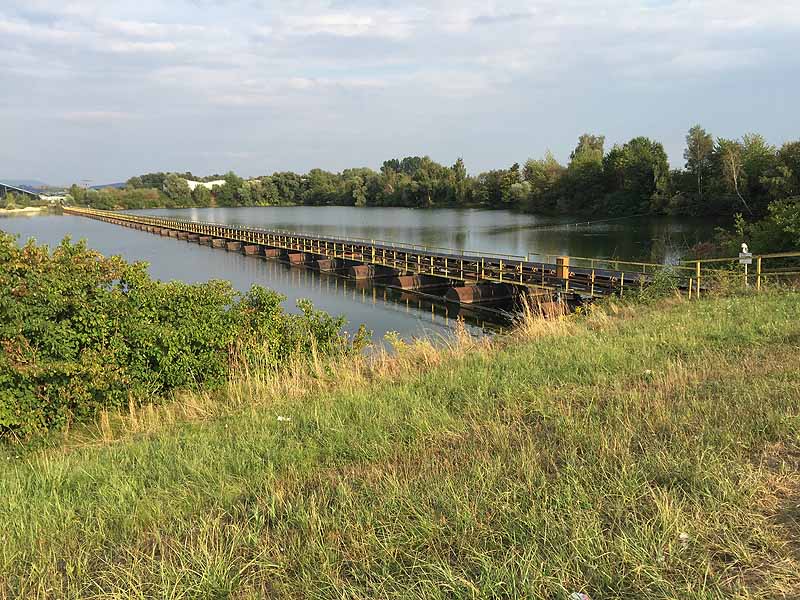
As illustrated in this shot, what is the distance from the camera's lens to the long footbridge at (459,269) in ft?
74.4

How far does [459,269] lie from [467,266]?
47cm

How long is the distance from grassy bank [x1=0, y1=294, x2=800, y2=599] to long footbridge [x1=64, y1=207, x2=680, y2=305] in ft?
39.8

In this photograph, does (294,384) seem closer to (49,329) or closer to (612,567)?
(49,329)

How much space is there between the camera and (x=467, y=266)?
1165 inches

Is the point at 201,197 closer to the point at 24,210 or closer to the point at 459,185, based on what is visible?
the point at 24,210

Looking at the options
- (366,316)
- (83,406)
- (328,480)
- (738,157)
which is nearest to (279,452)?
(328,480)

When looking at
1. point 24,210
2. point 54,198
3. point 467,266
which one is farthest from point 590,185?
point 54,198

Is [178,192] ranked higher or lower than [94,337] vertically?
higher

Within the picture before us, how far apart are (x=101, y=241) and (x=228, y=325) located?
64496 millimetres

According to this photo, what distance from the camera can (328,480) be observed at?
12.6 feet

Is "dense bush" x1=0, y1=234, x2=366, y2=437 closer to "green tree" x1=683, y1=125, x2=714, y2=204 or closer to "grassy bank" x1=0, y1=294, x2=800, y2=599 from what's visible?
"grassy bank" x1=0, y1=294, x2=800, y2=599

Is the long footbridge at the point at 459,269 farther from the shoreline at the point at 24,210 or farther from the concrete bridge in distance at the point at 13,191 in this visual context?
the concrete bridge in distance at the point at 13,191

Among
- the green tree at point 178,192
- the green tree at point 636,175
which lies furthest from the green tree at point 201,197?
the green tree at point 636,175

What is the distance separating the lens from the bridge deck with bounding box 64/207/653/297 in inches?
880
